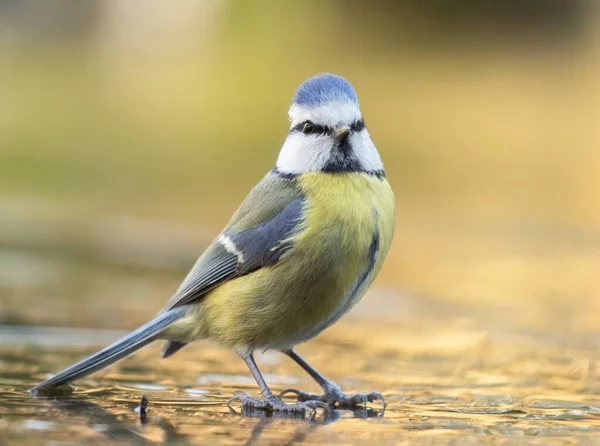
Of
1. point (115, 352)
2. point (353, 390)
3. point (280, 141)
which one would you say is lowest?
point (353, 390)

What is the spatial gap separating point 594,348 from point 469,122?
969 centimetres

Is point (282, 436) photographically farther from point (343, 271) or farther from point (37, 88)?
point (37, 88)

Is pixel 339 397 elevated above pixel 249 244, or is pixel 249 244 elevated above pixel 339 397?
pixel 249 244

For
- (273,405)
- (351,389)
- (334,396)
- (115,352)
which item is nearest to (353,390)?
(351,389)

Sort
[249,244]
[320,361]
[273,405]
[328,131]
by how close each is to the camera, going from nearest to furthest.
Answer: [273,405] → [328,131] → [249,244] → [320,361]

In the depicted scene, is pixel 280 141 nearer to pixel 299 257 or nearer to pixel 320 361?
pixel 320 361

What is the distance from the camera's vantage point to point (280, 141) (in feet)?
38.1

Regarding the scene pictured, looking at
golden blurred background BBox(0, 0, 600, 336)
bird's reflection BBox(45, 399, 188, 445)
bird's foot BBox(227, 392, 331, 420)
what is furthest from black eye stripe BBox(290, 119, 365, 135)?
golden blurred background BBox(0, 0, 600, 336)

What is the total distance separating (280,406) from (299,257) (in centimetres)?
46

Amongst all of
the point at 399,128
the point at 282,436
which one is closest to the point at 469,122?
the point at 399,128

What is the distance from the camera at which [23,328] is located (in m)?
4.49

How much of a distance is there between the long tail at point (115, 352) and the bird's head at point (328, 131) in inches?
26.8

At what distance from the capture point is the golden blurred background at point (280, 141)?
5.80 metres

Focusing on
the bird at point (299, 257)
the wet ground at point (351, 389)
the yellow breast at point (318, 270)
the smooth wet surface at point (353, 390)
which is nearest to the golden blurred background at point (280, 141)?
the wet ground at point (351, 389)
